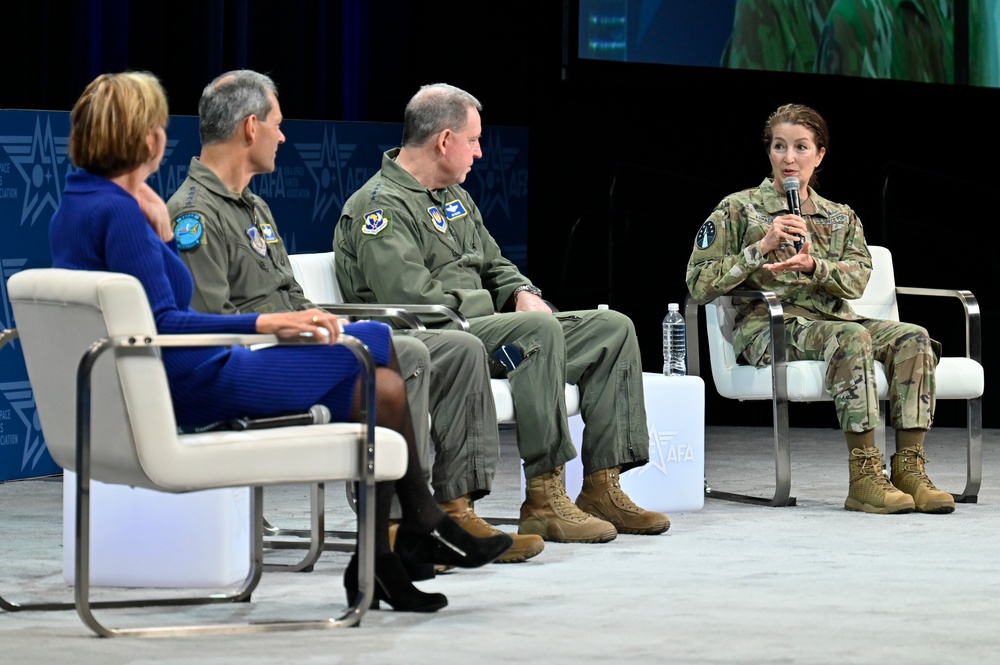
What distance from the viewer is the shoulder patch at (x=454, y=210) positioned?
425 centimetres

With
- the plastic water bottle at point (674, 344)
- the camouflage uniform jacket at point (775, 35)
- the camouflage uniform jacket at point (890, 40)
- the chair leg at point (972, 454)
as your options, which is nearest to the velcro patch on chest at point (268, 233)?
the plastic water bottle at point (674, 344)

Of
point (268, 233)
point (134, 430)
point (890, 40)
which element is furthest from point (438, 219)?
point (890, 40)

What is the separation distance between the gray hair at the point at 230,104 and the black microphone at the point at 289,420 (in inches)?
33.9

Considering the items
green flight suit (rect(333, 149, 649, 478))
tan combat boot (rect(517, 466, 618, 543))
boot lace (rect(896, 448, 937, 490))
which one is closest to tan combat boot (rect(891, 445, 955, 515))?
boot lace (rect(896, 448, 937, 490))

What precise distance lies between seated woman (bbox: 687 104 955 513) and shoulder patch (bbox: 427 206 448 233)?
39.3 inches

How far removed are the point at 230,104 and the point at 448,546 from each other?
1115 mm

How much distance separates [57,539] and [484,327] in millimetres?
1172

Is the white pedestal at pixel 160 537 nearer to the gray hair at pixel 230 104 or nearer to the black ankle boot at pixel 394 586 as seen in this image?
the black ankle boot at pixel 394 586

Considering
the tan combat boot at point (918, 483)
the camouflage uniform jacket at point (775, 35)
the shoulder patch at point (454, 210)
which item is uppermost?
the camouflage uniform jacket at point (775, 35)

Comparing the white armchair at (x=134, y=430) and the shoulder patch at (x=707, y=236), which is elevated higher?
the shoulder patch at (x=707, y=236)

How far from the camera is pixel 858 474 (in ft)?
15.3

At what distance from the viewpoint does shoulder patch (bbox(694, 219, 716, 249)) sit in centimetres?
495

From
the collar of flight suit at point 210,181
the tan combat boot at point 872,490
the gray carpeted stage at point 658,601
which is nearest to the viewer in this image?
the gray carpeted stage at point 658,601

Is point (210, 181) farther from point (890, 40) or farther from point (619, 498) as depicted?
point (890, 40)
